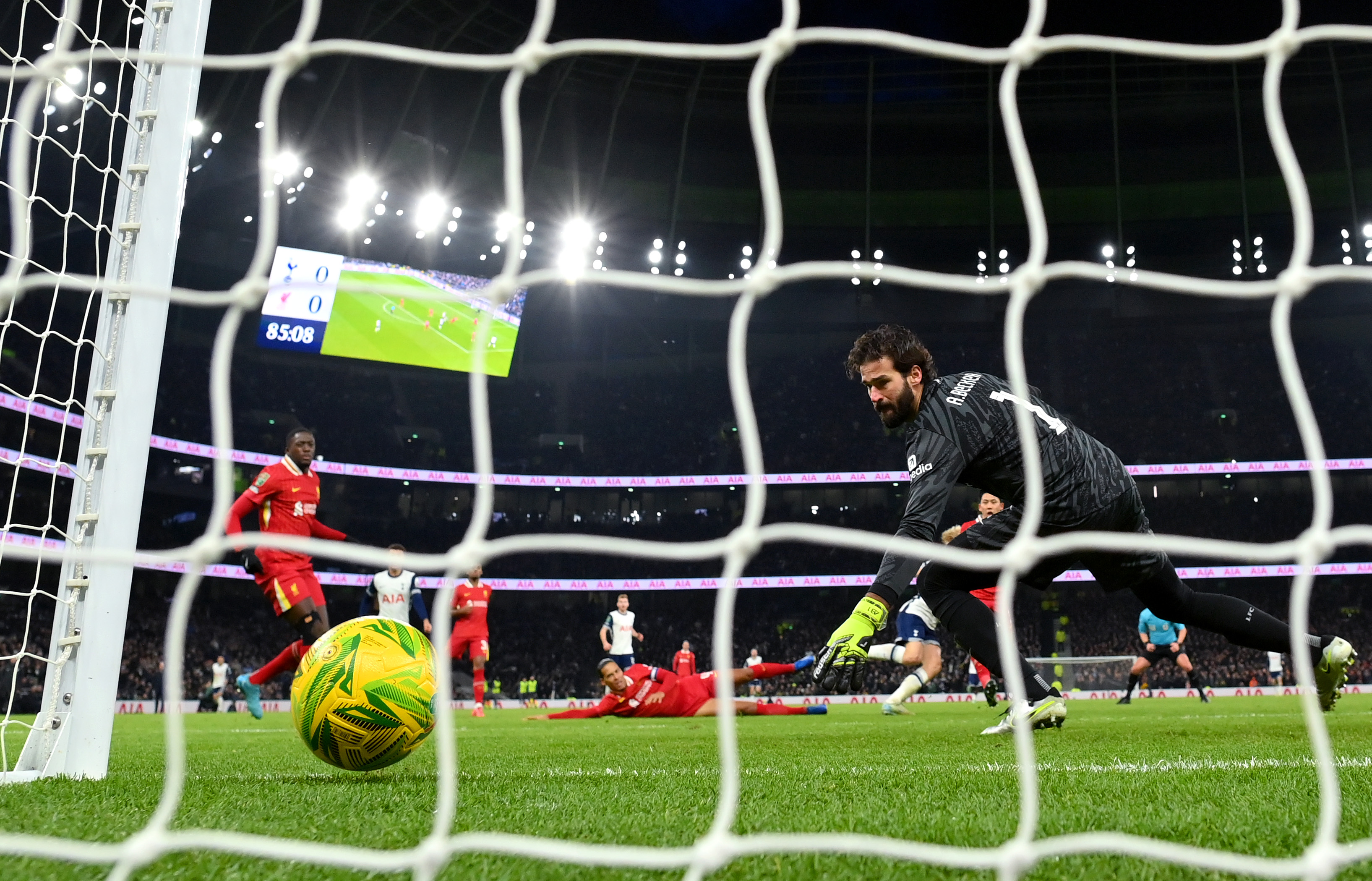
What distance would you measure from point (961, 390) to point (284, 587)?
16.4 feet

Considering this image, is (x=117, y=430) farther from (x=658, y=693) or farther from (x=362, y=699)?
(x=658, y=693)

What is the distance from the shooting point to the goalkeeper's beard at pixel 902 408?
3590 mm

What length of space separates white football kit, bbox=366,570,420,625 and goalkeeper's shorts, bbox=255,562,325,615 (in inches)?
83.2

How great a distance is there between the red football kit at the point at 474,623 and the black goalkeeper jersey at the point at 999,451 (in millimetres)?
7653

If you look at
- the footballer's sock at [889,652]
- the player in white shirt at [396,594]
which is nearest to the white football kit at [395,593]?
the player in white shirt at [396,594]

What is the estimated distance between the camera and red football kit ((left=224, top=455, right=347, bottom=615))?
269 inches

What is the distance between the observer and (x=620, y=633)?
13023mm

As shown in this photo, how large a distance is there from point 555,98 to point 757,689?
1394 centimetres

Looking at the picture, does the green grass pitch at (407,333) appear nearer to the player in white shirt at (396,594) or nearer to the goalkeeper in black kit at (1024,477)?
the player in white shirt at (396,594)

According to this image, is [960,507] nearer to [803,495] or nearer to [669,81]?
[803,495]

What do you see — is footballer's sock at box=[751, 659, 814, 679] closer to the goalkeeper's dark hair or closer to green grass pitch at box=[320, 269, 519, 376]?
the goalkeeper's dark hair

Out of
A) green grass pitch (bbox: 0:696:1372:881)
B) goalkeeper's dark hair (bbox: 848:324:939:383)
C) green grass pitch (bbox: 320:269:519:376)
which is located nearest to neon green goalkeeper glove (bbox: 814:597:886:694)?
green grass pitch (bbox: 0:696:1372:881)

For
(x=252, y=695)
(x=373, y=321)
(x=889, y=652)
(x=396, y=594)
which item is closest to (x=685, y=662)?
(x=396, y=594)

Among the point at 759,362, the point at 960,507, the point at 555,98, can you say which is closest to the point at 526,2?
the point at 555,98
